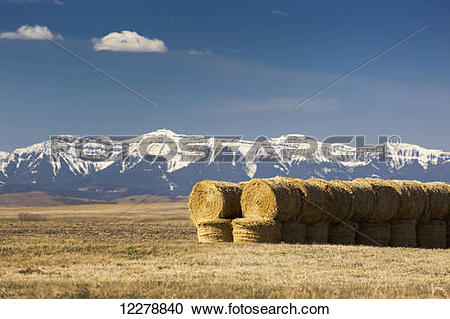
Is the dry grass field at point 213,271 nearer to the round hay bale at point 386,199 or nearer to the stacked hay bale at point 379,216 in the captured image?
the stacked hay bale at point 379,216

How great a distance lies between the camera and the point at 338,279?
1449cm

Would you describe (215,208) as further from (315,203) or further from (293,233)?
(315,203)

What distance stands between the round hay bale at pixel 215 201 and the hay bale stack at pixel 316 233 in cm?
303

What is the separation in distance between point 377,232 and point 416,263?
7.91 meters

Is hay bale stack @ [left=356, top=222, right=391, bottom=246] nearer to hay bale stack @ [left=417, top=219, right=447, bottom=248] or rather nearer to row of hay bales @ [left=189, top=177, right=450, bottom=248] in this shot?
row of hay bales @ [left=189, top=177, right=450, bottom=248]

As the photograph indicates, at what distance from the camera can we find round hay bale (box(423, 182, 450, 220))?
28484mm

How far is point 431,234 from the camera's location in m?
28.6

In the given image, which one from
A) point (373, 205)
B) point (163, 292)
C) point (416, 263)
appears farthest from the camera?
point (373, 205)

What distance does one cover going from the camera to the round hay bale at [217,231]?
24281mm

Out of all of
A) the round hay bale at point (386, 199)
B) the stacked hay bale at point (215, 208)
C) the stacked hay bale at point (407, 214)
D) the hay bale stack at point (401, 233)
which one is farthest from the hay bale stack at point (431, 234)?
the stacked hay bale at point (215, 208)

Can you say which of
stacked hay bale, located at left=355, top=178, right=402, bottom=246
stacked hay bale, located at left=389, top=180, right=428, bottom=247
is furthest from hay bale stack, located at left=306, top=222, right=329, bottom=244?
stacked hay bale, located at left=389, top=180, right=428, bottom=247
